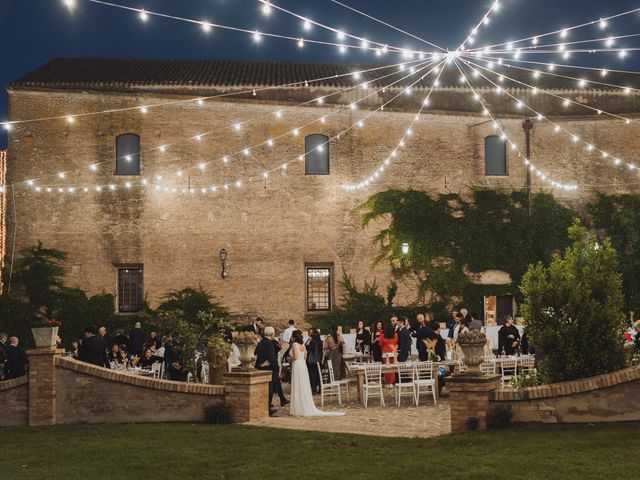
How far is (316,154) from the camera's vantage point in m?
25.0

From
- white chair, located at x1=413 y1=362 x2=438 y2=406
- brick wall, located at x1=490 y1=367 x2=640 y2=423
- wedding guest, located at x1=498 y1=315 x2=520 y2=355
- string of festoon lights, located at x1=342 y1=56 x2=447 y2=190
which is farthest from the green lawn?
string of festoon lights, located at x1=342 y1=56 x2=447 y2=190

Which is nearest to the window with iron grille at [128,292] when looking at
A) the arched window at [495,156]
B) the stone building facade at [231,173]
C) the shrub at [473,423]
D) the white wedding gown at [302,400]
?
the stone building facade at [231,173]

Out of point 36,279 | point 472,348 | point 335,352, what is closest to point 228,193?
point 36,279

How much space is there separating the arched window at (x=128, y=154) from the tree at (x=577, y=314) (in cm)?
1540

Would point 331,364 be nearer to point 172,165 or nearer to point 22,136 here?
point 172,165

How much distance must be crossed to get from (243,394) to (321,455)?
289 cm

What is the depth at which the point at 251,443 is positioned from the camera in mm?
10117

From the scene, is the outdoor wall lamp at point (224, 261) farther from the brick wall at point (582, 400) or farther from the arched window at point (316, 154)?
the brick wall at point (582, 400)

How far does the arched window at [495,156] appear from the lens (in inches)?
1011

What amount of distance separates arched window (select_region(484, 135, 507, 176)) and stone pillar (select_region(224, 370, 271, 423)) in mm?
15399

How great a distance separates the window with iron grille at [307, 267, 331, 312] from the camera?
24.8 meters

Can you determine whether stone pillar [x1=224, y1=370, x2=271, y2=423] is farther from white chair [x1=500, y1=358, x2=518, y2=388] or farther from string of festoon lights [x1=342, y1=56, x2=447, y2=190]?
string of festoon lights [x1=342, y1=56, x2=447, y2=190]

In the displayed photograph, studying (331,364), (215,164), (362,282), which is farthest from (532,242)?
(331,364)

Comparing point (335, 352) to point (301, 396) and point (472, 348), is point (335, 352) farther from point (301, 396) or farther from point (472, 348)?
point (472, 348)
